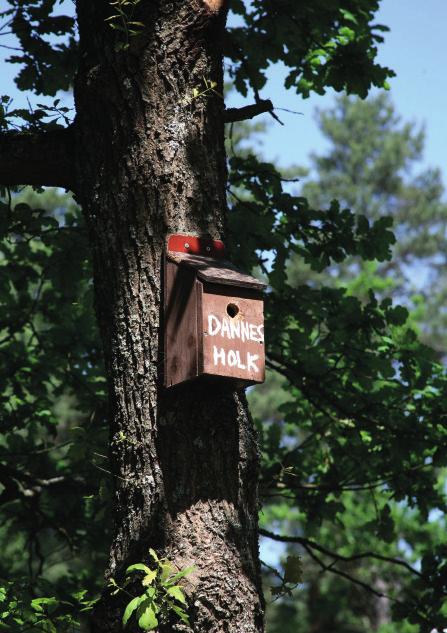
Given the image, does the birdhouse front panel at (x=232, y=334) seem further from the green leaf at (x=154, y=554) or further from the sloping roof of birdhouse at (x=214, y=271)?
the green leaf at (x=154, y=554)

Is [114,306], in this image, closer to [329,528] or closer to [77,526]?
[77,526]

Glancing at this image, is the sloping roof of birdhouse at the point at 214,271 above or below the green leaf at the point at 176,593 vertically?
above

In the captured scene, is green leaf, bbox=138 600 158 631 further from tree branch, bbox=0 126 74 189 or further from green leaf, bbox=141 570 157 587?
tree branch, bbox=0 126 74 189


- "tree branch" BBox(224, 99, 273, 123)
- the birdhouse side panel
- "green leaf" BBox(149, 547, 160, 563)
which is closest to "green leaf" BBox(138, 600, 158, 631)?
"green leaf" BBox(149, 547, 160, 563)

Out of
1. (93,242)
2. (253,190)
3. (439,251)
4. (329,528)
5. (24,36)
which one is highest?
(439,251)

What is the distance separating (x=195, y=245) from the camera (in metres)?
3.02

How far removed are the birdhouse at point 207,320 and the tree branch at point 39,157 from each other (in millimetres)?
630

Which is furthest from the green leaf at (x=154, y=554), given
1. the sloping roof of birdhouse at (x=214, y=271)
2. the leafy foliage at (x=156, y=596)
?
the sloping roof of birdhouse at (x=214, y=271)

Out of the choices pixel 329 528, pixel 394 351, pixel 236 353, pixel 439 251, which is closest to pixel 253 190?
pixel 394 351

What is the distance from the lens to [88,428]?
4.65m

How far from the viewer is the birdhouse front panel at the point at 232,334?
2840mm

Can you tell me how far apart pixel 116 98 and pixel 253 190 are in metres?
2.43

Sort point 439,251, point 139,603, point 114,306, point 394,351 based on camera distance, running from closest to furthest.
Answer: point 139,603, point 114,306, point 394,351, point 439,251

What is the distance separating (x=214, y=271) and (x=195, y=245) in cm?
14
